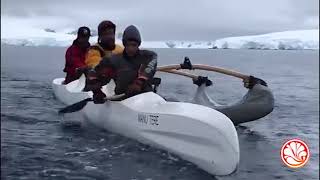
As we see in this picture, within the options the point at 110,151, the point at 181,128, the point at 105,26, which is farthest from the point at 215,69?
the point at 181,128

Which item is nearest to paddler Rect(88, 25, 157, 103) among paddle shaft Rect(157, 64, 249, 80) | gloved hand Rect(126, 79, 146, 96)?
gloved hand Rect(126, 79, 146, 96)

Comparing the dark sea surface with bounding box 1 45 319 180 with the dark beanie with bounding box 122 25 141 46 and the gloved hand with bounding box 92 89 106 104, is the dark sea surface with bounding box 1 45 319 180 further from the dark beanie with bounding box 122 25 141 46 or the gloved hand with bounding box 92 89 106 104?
the dark beanie with bounding box 122 25 141 46

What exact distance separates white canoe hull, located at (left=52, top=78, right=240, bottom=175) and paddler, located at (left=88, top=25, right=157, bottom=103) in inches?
12.0

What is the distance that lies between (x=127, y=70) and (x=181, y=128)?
2.28 metres

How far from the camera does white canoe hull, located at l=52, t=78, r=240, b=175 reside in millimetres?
6711

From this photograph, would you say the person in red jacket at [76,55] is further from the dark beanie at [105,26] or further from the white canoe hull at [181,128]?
the white canoe hull at [181,128]

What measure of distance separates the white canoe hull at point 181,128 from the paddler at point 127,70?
31 cm

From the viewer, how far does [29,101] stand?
47.3 feet

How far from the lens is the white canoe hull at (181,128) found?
6711 mm

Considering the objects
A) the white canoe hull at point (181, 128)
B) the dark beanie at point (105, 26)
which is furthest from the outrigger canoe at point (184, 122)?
the dark beanie at point (105, 26)

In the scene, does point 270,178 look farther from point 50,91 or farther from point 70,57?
point 50,91

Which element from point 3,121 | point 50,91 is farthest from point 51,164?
point 50,91

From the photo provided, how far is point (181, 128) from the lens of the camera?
728 cm

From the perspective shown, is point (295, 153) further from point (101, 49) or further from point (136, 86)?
point (101, 49)
